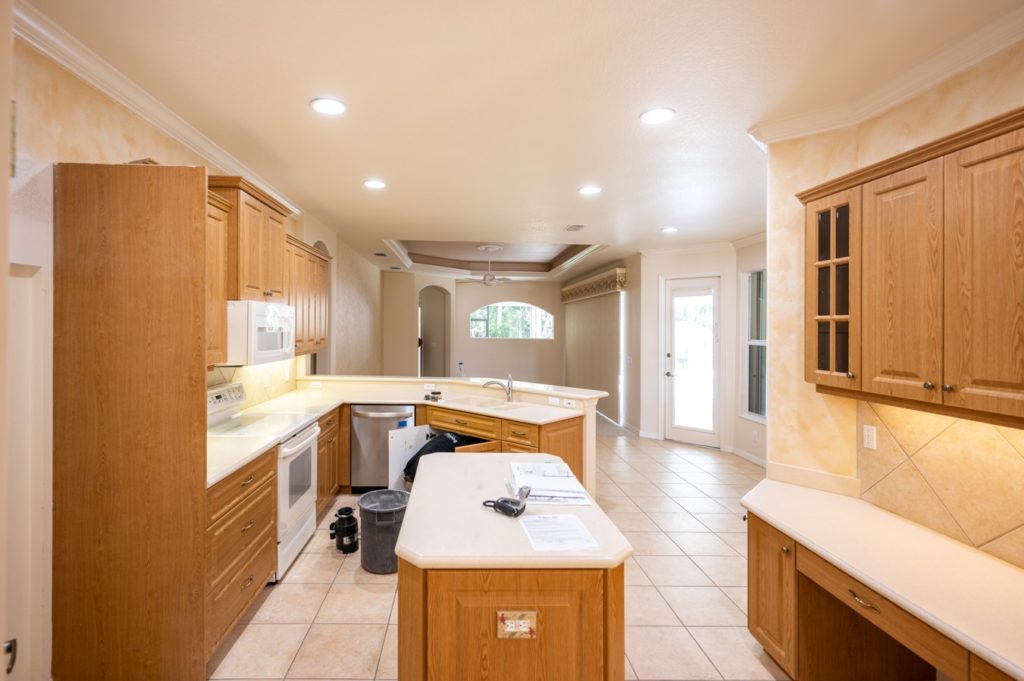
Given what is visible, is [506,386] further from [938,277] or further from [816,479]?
[938,277]

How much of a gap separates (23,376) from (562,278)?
343 inches

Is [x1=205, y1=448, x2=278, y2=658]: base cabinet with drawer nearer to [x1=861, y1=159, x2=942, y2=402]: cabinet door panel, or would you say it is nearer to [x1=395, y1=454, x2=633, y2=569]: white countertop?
[x1=395, y1=454, x2=633, y2=569]: white countertop

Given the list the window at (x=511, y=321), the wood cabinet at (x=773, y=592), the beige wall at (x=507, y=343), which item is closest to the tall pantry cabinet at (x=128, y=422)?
the wood cabinet at (x=773, y=592)

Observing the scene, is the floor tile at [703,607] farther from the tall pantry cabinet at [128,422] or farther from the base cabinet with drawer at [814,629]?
the tall pantry cabinet at [128,422]

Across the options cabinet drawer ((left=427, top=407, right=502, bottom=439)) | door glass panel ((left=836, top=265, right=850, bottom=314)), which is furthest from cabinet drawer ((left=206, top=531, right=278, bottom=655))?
door glass panel ((left=836, top=265, right=850, bottom=314))

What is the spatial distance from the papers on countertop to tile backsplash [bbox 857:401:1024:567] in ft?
4.53

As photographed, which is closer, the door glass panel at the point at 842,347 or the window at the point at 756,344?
the door glass panel at the point at 842,347

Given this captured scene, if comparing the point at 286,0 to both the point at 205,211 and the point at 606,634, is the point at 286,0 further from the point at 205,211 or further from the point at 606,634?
the point at 606,634

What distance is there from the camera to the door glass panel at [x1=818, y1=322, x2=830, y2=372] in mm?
2159

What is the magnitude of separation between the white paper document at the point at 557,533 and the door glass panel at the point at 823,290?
1.49 meters

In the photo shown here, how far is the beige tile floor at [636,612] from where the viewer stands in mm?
2172

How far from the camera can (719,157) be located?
3.11m

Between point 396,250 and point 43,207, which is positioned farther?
point 396,250

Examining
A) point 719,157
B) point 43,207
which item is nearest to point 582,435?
point 719,157
